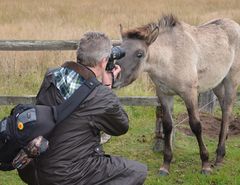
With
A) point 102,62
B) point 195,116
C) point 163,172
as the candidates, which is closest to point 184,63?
point 195,116

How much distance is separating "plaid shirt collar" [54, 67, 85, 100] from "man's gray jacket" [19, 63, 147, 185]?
0.04 m

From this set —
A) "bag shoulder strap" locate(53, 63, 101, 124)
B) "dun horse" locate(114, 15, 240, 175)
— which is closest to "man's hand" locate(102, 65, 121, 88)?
"bag shoulder strap" locate(53, 63, 101, 124)

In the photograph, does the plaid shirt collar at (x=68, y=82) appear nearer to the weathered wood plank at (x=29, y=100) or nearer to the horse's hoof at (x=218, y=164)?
the weathered wood plank at (x=29, y=100)

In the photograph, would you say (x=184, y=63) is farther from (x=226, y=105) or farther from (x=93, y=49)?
(x=93, y=49)

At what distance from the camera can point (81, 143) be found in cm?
372

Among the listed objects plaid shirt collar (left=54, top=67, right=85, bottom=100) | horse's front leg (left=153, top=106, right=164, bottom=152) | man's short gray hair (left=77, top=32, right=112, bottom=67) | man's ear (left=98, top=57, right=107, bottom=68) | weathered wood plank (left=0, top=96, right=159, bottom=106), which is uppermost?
man's short gray hair (left=77, top=32, right=112, bottom=67)

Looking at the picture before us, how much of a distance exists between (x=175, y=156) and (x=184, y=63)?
61.9 inches

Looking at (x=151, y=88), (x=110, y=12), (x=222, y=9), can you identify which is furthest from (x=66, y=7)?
(x=151, y=88)

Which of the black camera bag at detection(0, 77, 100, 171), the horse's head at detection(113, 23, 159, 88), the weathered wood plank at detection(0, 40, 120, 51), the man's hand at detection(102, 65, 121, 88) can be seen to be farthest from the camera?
the weathered wood plank at detection(0, 40, 120, 51)

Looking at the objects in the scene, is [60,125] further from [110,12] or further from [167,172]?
[110,12]

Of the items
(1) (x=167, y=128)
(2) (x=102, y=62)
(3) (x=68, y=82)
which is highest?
(2) (x=102, y=62)

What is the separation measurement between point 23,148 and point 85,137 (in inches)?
18.3

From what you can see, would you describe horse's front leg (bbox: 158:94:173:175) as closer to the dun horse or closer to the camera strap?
the dun horse

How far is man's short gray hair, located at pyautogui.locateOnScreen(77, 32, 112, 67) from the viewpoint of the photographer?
3.68 meters
